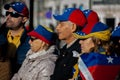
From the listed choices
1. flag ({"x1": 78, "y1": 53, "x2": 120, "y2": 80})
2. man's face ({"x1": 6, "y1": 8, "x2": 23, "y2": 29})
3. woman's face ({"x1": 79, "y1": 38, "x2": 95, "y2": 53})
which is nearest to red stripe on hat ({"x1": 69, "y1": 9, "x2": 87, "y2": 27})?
woman's face ({"x1": 79, "y1": 38, "x2": 95, "y2": 53})

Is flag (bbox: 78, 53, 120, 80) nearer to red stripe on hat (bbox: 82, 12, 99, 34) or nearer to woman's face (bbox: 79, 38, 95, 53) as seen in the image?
woman's face (bbox: 79, 38, 95, 53)

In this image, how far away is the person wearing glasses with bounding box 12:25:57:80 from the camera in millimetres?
6051

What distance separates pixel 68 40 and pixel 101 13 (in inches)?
2229

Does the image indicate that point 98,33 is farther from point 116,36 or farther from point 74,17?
point 116,36

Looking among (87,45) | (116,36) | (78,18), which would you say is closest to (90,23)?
(78,18)

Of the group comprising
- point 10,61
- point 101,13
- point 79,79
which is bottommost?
point 101,13

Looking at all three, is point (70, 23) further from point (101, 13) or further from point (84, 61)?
point (101, 13)

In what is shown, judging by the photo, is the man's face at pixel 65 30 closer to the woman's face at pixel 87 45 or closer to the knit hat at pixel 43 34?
the knit hat at pixel 43 34

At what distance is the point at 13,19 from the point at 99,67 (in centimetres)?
267

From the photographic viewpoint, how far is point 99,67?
4.99 metres

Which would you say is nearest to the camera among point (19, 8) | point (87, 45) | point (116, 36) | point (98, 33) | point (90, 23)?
point (87, 45)

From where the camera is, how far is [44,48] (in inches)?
248

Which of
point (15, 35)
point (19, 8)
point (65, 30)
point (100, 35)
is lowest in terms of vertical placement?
point (15, 35)

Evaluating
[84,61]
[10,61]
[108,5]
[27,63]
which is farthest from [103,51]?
[108,5]
